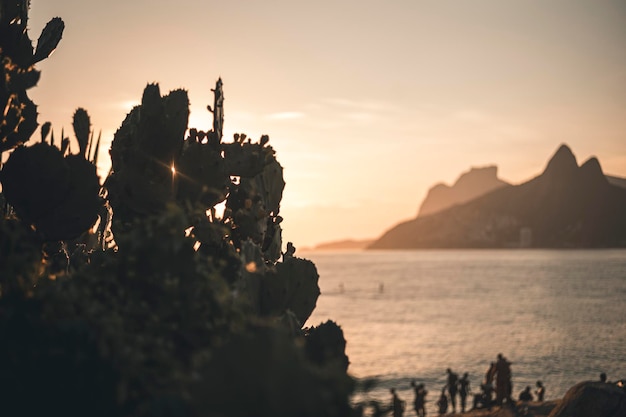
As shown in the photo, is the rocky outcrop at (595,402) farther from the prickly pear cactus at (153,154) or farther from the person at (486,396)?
the prickly pear cactus at (153,154)

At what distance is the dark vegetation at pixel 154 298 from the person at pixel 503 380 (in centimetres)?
2100

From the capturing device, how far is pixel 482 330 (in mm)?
64688

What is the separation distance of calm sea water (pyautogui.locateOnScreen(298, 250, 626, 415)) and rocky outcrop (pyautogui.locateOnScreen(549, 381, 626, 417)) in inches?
233

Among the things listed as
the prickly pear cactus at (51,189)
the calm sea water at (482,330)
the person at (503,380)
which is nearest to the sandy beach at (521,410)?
the person at (503,380)

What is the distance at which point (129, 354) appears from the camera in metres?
2.86

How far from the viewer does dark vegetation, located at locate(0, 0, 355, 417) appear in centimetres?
254

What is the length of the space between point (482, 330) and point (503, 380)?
4138cm

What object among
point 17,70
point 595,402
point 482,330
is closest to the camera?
point 17,70

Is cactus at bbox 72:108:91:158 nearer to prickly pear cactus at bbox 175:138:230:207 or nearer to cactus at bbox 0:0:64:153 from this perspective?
cactus at bbox 0:0:64:153

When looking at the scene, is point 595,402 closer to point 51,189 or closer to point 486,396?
point 486,396

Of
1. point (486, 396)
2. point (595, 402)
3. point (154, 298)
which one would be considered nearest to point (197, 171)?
point (154, 298)

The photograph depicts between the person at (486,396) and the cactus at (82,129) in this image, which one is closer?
the cactus at (82,129)

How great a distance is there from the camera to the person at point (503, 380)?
24.4 metres

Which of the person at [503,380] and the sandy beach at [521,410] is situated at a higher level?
the person at [503,380]
